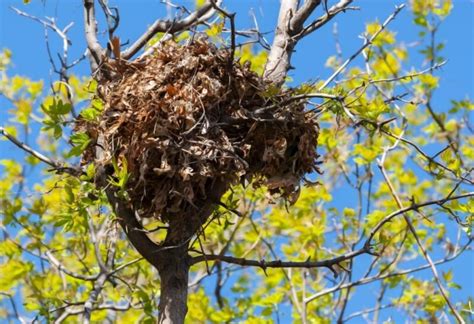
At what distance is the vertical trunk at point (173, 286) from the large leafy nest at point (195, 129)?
215 mm

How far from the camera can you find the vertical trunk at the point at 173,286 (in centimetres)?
394

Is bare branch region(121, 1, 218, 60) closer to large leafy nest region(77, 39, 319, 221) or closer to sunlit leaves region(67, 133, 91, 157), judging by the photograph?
large leafy nest region(77, 39, 319, 221)

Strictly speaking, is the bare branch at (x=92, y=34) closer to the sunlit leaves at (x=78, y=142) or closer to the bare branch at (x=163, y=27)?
the bare branch at (x=163, y=27)

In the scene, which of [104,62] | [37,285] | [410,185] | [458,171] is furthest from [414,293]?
[104,62]

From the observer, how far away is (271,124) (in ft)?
13.9

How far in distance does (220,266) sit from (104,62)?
5376 millimetres

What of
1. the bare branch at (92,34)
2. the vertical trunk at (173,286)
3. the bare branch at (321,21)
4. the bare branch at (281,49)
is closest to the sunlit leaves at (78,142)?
the bare branch at (92,34)

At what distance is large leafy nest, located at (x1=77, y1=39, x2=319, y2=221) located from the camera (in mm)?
4059

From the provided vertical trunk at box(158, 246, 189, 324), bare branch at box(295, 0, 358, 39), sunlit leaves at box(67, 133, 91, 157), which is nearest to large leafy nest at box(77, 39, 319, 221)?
sunlit leaves at box(67, 133, 91, 157)

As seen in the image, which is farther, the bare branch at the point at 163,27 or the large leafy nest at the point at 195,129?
the bare branch at the point at 163,27

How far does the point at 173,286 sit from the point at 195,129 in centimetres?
74

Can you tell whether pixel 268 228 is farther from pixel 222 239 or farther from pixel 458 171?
pixel 458 171

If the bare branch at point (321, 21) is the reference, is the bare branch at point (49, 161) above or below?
below

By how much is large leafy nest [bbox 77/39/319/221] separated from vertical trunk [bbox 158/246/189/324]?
215 millimetres
